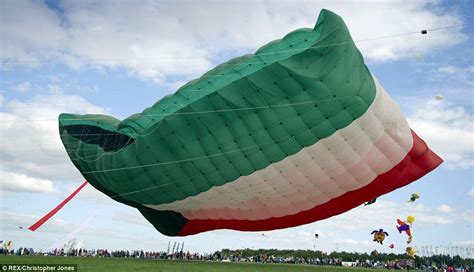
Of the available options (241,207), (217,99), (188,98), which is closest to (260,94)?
(217,99)

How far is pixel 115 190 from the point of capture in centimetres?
2008

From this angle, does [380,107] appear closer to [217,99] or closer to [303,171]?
[303,171]

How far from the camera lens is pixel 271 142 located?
15.4 metres

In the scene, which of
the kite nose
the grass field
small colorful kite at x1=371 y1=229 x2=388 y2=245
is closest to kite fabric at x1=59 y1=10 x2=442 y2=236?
the kite nose

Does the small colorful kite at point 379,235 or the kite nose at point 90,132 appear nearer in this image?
the kite nose at point 90,132

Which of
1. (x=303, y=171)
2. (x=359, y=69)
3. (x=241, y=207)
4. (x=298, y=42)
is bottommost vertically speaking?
(x=241, y=207)

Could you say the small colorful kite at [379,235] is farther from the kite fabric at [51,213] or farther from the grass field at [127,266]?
the kite fabric at [51,213]

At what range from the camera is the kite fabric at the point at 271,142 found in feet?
45.8

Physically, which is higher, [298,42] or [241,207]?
[298,42]

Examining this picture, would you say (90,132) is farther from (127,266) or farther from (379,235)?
(379,235)

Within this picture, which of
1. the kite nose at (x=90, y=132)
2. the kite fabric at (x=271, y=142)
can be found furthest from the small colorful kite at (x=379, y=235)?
the kite nose at (x=90, y=132)

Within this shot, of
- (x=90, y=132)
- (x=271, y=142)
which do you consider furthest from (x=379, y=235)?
(x=90, y=132)

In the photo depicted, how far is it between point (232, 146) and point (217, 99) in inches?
79.0

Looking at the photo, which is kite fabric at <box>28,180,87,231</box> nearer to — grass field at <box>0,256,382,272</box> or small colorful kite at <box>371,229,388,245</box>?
grass field at <box>0,256,382,272</box>
